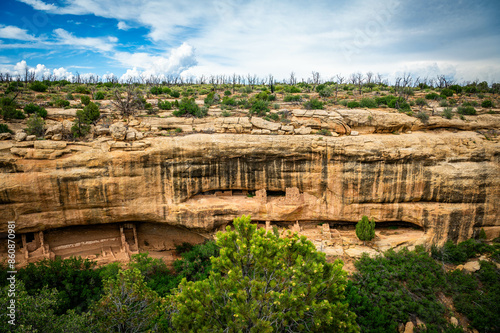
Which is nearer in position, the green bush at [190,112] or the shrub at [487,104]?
the green bush at [190,112]

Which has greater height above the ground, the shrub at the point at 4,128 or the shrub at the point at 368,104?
the shrub at the point at 368,104

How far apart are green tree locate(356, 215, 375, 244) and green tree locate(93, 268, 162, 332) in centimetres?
1196

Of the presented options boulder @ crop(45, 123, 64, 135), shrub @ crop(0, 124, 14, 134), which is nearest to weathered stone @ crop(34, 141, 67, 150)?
boulder @ crop(45, 123, 64, 135)

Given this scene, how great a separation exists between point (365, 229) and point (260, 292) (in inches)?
399

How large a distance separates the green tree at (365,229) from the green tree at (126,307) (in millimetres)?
11962

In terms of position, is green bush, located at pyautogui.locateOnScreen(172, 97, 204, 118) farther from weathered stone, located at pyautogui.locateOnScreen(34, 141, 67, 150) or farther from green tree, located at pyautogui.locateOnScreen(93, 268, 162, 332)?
green tree, located at pyautogui.locateOnScreen(93, 268, 162, 332)

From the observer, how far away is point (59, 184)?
13.7m

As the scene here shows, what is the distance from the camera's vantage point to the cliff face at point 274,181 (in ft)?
46.4

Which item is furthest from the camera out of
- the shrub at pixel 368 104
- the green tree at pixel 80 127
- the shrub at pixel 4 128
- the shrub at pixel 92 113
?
the shrub at pixel 368 104

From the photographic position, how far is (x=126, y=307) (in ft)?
30.4

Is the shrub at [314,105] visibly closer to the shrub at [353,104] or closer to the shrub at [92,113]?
the shrub at [353,104]

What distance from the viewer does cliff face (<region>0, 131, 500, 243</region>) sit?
46.4ft

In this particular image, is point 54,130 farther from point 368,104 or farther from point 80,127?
point 368,104

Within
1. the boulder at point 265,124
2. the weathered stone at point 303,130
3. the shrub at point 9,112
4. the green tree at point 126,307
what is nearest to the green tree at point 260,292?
the green tree at point 126,307
